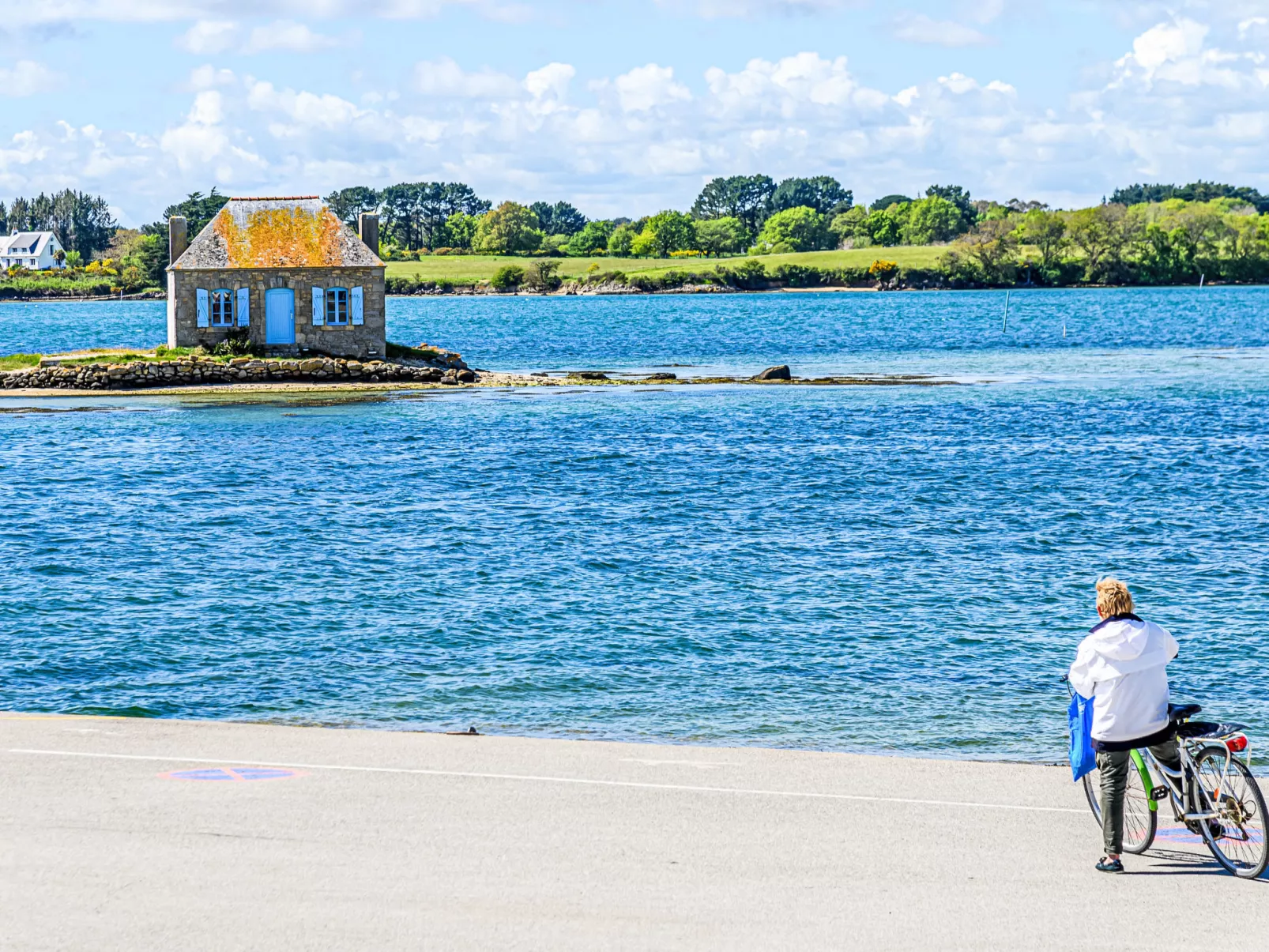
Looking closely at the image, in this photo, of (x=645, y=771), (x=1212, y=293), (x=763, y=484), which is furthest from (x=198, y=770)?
(x=1212, y=293)

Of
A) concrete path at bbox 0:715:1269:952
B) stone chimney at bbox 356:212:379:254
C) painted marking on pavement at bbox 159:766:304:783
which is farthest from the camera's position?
stone chimney at bbox 356:212:379:254

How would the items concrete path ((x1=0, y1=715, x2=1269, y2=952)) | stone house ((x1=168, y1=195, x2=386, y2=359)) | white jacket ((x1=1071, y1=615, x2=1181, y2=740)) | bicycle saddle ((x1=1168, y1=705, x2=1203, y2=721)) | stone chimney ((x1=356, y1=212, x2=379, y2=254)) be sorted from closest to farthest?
concrete path ((x1=0, y1=715, x2=1269, y2=952)), white jacket ((x1=1071, y1=615, x2=1181, y2=740)), bicycle saddle ((x1=1168, y1=705, x2=1203, y2=721)), stone house ((x1=168, y1=195, x2=386, y2=359)), stone chimney ((x1=356, y1=212, x2=379, y2=254))

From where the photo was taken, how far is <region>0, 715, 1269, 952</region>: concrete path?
838cm

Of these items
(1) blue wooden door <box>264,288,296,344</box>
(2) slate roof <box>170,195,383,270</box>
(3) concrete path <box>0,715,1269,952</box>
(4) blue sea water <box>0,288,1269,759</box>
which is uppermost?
(2) slate roof <box>170,195,383,270</box>

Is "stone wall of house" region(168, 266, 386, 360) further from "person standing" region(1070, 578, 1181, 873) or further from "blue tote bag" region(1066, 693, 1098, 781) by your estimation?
"person standing" region(1070, 578, 1181, 873)

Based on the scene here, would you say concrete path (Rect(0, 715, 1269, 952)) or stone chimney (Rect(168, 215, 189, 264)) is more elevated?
stone chimney (Rect(168, 215, 189, 264))

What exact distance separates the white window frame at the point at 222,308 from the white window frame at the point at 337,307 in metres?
3.70

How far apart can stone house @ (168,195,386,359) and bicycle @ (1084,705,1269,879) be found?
5129 cm

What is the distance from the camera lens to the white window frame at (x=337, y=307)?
2327 inches

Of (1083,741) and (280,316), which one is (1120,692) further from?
(280,316)

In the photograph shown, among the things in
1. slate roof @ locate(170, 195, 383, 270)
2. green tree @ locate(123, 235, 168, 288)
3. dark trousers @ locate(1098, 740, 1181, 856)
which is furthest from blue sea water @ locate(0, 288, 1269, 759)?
green tree @ locate(123, 235, 168, 288)

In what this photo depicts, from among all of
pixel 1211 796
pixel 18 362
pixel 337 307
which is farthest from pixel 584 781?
pixel 18 362

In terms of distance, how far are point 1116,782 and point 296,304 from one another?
52725mm

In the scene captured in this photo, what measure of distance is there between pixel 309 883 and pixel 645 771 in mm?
3474
